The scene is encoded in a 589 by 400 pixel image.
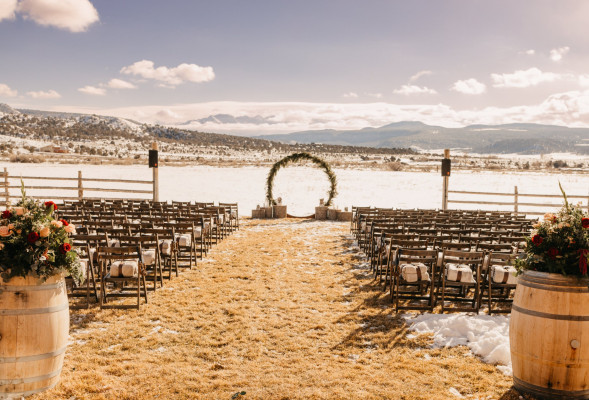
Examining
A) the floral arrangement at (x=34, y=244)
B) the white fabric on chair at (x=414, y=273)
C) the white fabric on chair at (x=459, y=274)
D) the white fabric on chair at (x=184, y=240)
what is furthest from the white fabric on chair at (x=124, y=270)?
the white fabric on chair at (x=459, y=274)

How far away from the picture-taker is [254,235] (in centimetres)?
1545

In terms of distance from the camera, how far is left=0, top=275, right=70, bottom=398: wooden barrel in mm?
4363

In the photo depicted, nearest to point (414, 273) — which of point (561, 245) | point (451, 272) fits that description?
point (451, 272)

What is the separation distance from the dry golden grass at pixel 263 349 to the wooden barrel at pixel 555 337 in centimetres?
41

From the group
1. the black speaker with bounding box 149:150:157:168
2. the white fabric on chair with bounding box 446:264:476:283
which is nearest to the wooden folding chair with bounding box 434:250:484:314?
the white fabric on chair with bounding box 446:264:476:283

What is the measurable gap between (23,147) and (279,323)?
85.0 meters

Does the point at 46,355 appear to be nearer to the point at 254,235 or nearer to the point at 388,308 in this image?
the point at 388,308

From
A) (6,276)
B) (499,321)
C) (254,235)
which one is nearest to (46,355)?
(6,276)

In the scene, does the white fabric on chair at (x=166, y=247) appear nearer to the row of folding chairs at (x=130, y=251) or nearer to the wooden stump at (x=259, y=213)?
the row of folding chairs at (x=130, y=251)

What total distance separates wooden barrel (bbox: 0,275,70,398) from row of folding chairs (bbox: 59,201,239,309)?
103 inches

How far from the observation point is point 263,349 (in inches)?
233

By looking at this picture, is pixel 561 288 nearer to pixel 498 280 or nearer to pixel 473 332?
pixel 473 332

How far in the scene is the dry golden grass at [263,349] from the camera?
15.9 ft

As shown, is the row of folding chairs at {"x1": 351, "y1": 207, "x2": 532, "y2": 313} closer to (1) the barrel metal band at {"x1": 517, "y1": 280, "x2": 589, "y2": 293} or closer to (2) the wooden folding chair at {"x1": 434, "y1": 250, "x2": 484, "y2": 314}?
(2) the wooden folding chair at {"x1": 434, "y1": 250, "x2": 484, "y2": 314}
